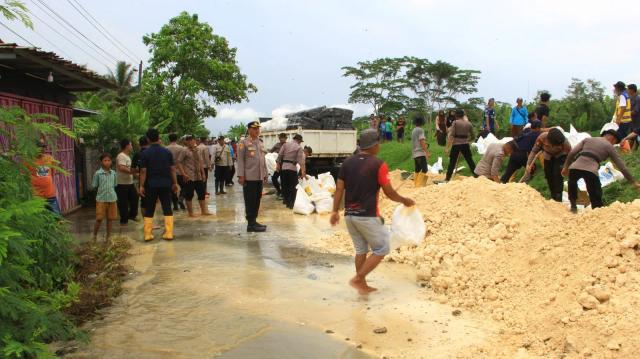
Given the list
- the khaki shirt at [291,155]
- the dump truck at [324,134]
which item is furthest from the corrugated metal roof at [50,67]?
the dump truck at [324,134]

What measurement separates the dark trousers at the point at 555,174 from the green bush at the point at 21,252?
7111 mm

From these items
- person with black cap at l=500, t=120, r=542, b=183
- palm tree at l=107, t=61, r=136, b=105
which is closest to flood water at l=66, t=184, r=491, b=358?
person with black cap at l=500, t=120, r=542, b=183

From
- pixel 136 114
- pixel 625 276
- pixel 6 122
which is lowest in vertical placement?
pixel 625 276

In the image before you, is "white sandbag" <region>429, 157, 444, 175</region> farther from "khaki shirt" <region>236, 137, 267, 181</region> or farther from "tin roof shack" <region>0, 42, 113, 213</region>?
"tin roof shack" <region>0, 42, 113, 213</region>

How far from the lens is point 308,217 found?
10.4 metres

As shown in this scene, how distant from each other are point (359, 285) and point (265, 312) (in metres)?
1.08

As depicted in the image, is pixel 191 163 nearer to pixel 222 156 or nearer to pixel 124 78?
pixel 222 156

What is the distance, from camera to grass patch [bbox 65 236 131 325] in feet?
15.2

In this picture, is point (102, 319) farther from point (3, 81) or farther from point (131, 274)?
point (3, 81)

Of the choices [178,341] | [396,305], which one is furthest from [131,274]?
[396,305]

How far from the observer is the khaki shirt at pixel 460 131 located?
1042cm

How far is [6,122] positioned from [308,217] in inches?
290

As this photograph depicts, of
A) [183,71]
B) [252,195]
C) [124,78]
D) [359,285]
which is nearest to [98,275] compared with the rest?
[359,285]

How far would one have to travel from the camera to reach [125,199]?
957 centimetres
